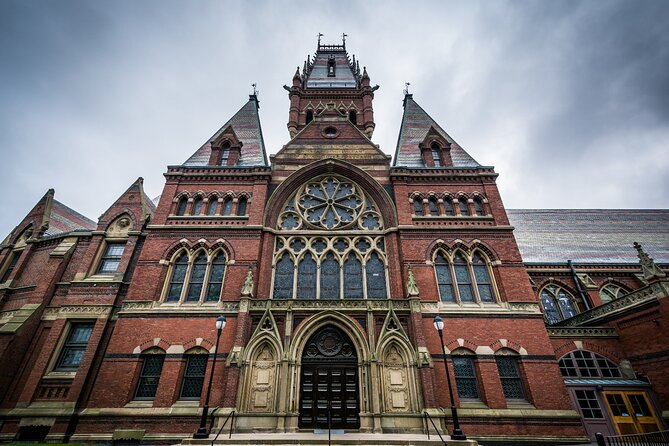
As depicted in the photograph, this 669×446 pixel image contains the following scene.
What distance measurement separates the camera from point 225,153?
2034 centimetres

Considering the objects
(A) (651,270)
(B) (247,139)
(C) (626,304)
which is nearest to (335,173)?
(B) (247,139)

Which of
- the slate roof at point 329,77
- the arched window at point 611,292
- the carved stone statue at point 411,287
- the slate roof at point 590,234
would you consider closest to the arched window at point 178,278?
the carved stone statue at point 411,287

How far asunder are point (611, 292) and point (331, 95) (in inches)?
1110

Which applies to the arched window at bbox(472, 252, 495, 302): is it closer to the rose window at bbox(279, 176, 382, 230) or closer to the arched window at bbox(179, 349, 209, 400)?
the rose window at bbox(279, 176, 382, 230)

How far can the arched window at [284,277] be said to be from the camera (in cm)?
1531

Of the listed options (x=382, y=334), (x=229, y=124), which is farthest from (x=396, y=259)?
(x=229, y=124)

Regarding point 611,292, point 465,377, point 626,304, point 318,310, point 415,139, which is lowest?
point 465,377

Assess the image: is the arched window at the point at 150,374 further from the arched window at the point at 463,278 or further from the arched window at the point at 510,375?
the arched window at the point at 510,375

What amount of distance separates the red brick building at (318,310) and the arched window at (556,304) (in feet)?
0.43

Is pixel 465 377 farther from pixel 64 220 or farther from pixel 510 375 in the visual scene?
pixel 64 220

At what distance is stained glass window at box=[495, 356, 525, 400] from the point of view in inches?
507

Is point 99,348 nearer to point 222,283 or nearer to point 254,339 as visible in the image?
point 222,283

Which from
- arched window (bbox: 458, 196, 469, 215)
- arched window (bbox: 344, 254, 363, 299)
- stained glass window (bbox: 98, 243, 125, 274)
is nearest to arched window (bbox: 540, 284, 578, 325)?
arched window (bbox: 458, 196, 469, 215)

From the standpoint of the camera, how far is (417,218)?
16.8m
